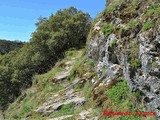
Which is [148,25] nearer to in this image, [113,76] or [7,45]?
[113,76]

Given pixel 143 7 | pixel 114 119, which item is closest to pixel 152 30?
pixel 143 7

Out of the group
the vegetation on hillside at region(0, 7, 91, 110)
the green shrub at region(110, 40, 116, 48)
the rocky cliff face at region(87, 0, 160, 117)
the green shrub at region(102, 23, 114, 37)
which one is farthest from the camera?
the vegetation on hillside at region(0, 7, 91, 110)

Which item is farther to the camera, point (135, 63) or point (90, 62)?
point (90, 62)

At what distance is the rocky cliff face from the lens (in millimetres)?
12742

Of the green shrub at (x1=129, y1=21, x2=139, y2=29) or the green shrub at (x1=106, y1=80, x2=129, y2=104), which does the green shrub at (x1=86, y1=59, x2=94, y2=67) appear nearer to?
the green shrub at (x1=106, y1=80, x2=129, y2=104)

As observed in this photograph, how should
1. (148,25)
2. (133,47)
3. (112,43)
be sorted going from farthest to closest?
(112,43) < (133,47) < (148,25)

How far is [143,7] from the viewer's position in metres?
15.5

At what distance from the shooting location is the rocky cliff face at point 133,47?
41.8 ft

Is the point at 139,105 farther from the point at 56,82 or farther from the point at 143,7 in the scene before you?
the point at 56,82

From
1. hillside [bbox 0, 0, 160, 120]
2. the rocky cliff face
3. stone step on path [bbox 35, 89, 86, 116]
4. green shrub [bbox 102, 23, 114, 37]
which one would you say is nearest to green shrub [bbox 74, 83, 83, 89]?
hillside [bbox 0, 0, 160, 120]

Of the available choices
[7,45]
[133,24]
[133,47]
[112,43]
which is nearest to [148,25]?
[133,47]

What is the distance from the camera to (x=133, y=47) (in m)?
14.3

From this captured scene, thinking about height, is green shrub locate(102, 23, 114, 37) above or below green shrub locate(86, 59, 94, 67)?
above

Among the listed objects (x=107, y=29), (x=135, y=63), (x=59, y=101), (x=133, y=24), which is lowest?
(x=59, y=101)
